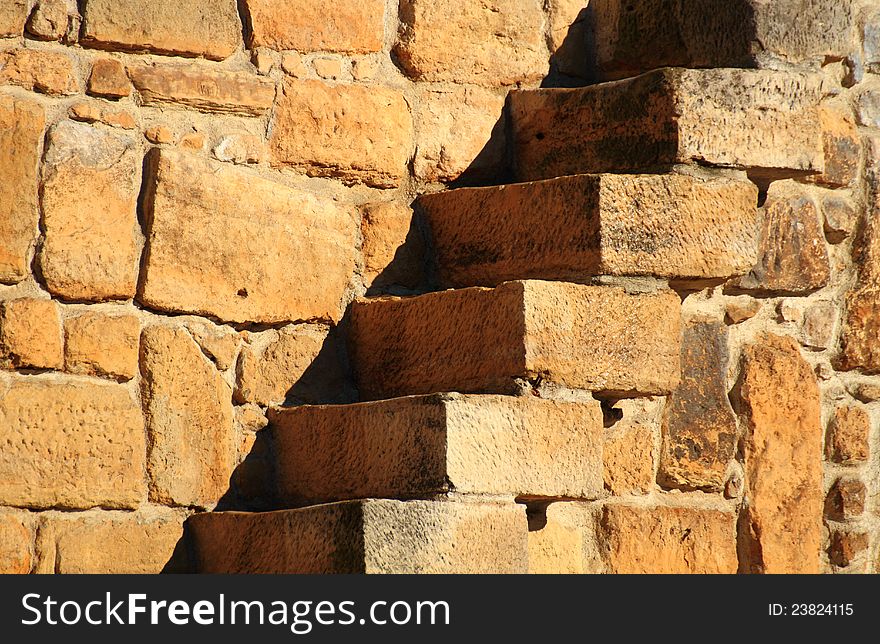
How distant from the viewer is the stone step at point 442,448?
2812mm

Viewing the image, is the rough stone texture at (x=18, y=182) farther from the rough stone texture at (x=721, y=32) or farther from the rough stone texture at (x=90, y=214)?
the rough stone texture at (x=721, y=32)

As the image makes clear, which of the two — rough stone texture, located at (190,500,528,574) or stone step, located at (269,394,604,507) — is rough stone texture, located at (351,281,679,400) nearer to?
stone step, located at (269,394,604,507)

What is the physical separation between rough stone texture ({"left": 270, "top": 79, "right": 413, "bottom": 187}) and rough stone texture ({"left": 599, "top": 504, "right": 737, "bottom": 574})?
1.06 metres

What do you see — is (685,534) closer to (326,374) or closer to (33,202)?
(326,374)

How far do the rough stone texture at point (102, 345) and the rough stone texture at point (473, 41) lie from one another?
1.04 meters

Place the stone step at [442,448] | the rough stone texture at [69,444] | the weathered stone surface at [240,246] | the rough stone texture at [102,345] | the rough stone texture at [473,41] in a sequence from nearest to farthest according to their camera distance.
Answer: the stone step at [442,448], the rough stone texture at [69,444], the rough stone texture at [102,345], the weathered stone surface at [240,246], the rough stone texture at [473,41]

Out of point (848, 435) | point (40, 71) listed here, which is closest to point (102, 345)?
point (40, 71)

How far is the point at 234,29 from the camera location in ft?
11.0

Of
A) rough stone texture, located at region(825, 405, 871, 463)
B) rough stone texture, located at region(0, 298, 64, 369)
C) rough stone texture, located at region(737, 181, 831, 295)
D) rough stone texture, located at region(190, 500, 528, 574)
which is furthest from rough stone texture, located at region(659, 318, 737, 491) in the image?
rough stone texture, located at region(0, 298, 64, 369)

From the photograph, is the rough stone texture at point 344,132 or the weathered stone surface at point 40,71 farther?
the rough stone texture at point 344,132

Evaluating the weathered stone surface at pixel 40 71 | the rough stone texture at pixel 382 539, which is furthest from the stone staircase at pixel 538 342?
the weathered stone surface at pixel 40 71

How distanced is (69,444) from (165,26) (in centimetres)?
102

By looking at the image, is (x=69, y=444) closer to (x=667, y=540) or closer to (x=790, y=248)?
(x=667, y=540)

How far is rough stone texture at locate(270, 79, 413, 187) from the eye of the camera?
342 centimetres
